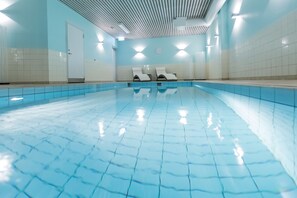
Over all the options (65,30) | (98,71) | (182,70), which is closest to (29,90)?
(65,30)

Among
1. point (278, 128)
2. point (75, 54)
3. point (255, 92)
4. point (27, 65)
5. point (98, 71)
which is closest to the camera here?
point (278, 128)

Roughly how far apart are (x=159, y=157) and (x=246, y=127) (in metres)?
0.92

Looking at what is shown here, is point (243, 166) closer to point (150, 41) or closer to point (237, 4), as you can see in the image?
point (237, 4)

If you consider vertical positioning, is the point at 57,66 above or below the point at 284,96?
above

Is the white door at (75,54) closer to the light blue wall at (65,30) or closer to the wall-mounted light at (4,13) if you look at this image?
the light blue wall at (65,30)

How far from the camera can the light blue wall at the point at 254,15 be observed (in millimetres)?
3785

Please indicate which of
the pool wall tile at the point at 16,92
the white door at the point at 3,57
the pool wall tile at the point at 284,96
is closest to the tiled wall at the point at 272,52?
the pool wall tile at the point at 284,96

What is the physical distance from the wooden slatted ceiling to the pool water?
227 inches

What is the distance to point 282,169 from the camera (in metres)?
0.92

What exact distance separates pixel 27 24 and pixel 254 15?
19.2ft

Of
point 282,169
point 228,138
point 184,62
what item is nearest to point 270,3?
point 228,138

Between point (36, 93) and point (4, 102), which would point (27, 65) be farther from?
point (4, 102)

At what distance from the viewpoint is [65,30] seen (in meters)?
6.65

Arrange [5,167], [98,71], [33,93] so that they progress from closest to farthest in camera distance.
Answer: [5,167], [33,93], [98,71]
